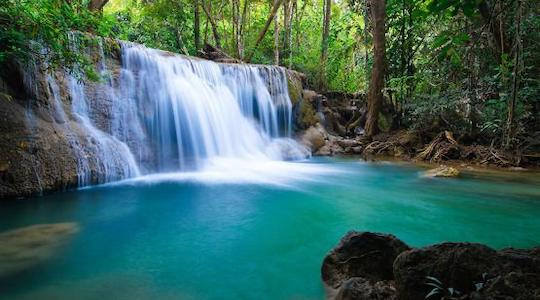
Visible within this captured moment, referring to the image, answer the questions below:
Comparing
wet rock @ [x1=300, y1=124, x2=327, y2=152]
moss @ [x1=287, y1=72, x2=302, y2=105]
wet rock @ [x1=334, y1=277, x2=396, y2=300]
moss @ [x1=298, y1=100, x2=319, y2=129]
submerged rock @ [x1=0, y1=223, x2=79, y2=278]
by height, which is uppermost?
moss @ [x1=287, y1=72, x2=302, y2=105]

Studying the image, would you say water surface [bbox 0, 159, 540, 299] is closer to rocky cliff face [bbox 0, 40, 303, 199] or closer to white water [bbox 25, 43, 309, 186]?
rocky cliff face [bbox 0, 40, 303, 199]

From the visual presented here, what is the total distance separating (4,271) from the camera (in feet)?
11.3

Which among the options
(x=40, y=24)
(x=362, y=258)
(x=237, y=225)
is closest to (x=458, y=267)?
(x=362, y=258)

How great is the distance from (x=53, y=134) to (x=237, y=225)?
3.85m

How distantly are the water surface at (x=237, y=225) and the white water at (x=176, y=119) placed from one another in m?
0.65

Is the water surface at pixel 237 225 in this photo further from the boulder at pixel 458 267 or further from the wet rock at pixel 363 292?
the boulder at pixel 458 267

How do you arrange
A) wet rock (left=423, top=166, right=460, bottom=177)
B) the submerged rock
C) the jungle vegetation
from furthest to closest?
wet rock (left=423, top=166, right=460, bottom=177), the jungle vegetation, the submerged rock

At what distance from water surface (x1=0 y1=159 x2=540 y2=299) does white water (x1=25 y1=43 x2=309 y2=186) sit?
25.7 inches

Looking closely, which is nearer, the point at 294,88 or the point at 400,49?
the point at 400,49

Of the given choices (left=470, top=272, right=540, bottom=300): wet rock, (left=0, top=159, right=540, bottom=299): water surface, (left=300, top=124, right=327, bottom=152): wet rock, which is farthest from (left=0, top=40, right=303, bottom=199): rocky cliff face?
(left=300, top=124, right=327, bottom=152): wet rock

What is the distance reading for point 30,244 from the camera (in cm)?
413

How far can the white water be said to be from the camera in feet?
24.6

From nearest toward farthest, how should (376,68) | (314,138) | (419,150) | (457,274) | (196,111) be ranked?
(457,274) < (196,111) < (419,150) < (376,68) < (314,138)

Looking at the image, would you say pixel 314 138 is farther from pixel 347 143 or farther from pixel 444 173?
pixel 444 173
